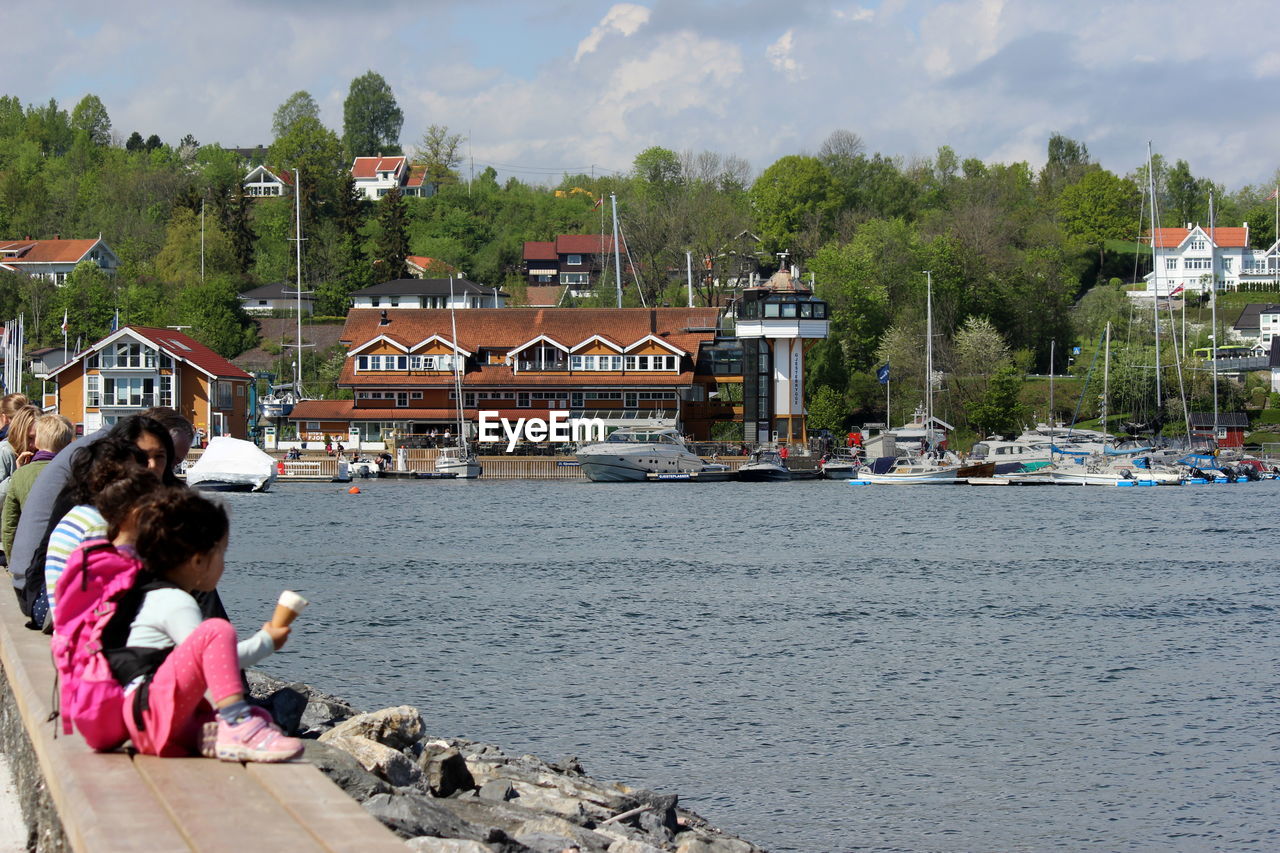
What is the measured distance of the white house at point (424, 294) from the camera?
331ft

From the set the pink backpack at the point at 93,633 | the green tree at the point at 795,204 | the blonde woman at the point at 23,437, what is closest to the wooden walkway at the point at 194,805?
the pink backpack at the point at 93,633

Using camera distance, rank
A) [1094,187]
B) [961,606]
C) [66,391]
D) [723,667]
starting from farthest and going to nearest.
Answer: [1094,187] → [66,391] → [961,606] → [723,667]

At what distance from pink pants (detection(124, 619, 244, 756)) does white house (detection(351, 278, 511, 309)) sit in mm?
93638

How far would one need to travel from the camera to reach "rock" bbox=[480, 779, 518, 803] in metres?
11.5

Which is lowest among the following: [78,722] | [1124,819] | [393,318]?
[1124,819]

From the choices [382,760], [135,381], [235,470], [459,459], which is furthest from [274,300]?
[382,760]

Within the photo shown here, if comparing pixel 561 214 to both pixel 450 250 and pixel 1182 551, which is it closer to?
pixel 450 250

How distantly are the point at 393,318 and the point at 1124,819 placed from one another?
246 ft

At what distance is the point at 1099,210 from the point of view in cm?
12000

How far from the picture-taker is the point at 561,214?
5536 inches

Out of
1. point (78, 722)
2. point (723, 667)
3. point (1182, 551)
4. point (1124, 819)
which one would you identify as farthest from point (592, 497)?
point (78, 722)

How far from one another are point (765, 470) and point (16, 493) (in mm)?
63216

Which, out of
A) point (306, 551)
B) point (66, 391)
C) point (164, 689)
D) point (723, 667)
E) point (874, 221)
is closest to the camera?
point (164, 689)

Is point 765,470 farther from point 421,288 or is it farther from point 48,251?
point 48,251
